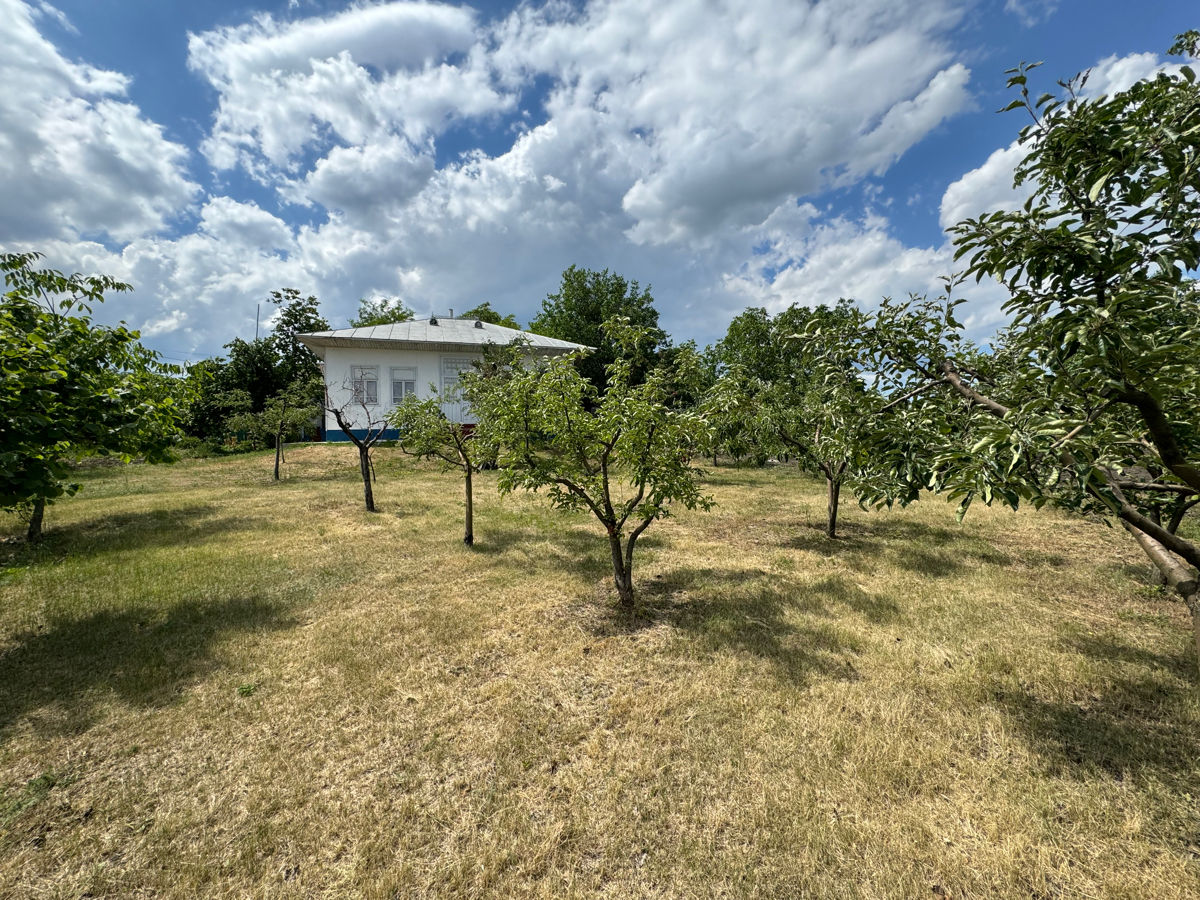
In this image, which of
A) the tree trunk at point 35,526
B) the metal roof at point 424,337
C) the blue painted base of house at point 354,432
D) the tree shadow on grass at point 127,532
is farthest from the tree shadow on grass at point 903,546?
the blue painted base of house at point 354,432

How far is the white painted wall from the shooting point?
2473 cm

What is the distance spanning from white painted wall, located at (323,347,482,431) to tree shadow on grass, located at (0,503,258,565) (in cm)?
1296

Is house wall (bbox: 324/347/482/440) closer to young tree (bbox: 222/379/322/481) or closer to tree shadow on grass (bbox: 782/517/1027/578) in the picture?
young tree (bbox: 222/379/322/481)

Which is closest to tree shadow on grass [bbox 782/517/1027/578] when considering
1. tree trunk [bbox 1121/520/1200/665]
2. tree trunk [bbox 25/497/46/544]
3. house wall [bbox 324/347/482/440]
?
tree trunk [bbox 1121/520/1200/665]

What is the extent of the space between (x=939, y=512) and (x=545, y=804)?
1374 centimetres

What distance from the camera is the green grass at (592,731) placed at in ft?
9.28

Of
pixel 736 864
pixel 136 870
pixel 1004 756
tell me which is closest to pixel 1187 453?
pixel 1004 756

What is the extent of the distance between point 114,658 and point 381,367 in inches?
882

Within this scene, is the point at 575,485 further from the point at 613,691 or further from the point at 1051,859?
the point at 1051,859

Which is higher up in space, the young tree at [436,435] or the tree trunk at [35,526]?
the young tree at [436,435]

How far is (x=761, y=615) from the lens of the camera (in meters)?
6.35

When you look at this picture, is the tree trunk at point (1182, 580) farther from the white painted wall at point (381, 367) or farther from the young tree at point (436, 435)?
the white painted wall at point (381, 367)

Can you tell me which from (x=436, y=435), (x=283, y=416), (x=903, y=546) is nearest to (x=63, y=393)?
(x=436, y=435)

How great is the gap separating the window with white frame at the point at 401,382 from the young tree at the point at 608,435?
2162 cm
